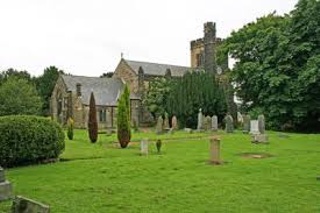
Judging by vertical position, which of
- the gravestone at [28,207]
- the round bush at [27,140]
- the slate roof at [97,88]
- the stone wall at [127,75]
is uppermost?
the stone wall at [127,75]

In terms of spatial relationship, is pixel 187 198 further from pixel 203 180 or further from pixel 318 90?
pixel 318 90

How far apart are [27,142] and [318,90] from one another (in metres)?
26.9

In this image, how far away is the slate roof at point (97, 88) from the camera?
2539 inches

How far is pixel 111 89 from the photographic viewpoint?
68125mm

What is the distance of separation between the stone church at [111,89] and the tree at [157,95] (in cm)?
293

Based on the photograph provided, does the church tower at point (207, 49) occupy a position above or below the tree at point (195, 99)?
above

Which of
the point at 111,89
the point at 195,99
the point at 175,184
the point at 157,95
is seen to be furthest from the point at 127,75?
the point at 175,184

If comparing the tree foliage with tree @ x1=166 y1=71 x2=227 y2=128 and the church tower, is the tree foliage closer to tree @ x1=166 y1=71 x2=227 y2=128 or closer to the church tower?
tree @ x1=166 y1=71 x2=227 y2=128

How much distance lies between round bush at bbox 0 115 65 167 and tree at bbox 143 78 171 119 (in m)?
40.7

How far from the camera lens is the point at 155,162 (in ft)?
59.1

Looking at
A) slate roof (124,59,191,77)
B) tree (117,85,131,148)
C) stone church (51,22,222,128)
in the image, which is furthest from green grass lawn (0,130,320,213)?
slate roof (124,59,191,77)

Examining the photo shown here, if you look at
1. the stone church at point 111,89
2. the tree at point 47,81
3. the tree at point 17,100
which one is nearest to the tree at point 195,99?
the stone church at point 111,89

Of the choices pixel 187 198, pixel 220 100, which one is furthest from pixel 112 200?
pixel 220 100

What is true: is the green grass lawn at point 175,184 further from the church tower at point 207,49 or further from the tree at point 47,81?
the tree at point 47,81
